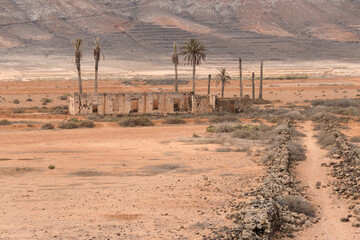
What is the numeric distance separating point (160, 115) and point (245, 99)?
6.34 m

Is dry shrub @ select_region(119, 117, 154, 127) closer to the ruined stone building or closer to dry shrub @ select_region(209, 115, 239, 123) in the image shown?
the ruined stone building

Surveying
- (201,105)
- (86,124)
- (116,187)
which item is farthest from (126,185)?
(201,105)

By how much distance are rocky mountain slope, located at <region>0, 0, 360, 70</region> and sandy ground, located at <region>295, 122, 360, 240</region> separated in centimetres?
10716

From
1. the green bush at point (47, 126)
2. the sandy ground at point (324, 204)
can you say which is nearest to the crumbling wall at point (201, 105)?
the green bush at point (47, 126)

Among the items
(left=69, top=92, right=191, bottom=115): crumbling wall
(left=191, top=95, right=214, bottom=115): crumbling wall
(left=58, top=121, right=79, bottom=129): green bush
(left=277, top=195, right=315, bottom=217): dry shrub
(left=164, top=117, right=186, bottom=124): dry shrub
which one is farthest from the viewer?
(left=191, top=95, right=214, bottom=115): crumbling wall

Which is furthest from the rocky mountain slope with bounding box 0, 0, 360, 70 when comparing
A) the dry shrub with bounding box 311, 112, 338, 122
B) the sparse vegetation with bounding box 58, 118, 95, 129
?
the sparse vegetation with bounding box 58, 118, 95, 129

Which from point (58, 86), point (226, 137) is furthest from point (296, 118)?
point (58, 86)

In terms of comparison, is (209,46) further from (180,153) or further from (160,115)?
(180,153)

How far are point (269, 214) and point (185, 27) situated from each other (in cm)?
13939

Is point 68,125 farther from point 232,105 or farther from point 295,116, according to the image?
point 295,116

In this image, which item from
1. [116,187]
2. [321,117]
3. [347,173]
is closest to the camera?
[116,187]

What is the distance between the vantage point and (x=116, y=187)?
15.3m

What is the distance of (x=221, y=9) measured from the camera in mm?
162875

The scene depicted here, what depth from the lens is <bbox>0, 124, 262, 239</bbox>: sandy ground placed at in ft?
36.7
